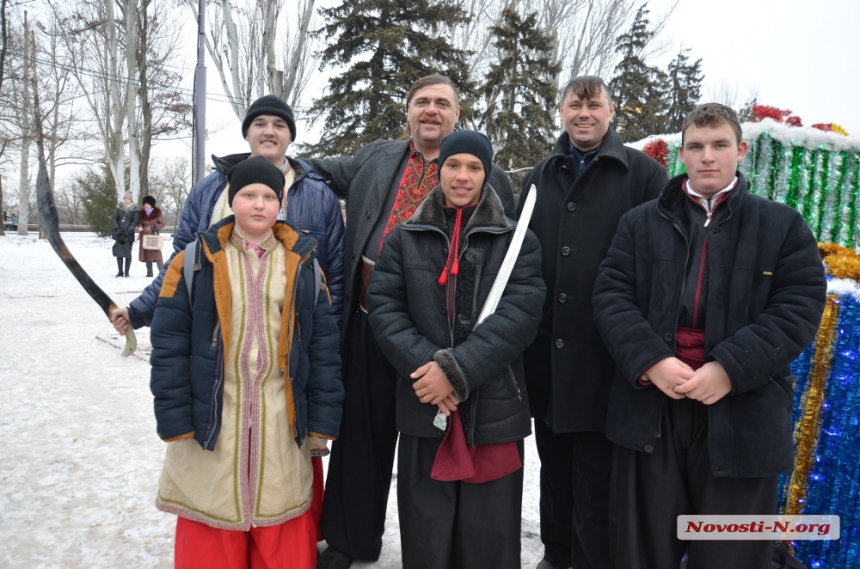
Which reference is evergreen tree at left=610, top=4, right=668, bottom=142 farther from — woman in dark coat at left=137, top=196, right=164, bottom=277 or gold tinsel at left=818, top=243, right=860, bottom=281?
gold tinsel at left=818, top=243, right=860, bottom=281

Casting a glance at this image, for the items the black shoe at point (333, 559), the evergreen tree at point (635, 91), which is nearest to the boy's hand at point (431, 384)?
the black shoe at point (333, 559)

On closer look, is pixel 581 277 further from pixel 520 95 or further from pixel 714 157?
pixel 520 95

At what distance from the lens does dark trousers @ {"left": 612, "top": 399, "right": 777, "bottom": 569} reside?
6.08 feet

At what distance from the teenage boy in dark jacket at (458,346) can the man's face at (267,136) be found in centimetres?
76

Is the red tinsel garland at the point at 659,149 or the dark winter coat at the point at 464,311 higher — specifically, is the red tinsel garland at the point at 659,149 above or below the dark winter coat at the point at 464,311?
above

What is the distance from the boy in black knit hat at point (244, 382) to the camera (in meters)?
2.00

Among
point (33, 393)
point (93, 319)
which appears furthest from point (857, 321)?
point (93, 319)

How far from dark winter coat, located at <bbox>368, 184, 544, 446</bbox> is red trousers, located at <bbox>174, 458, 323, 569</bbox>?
62 cm

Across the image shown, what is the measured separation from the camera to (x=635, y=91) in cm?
2475

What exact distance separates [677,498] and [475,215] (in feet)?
Answer: 4.00

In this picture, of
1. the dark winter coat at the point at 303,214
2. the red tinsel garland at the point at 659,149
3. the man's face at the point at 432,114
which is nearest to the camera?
the dark winter coat at the point at 303,214

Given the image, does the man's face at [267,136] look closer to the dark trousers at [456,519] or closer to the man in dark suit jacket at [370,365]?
the man in dark suit jacket at [370,365]

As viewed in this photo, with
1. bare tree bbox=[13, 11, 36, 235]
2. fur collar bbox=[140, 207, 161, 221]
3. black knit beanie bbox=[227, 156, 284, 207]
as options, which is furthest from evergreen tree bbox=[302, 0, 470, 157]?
black knit beanie bbox=[227, 156, 284, 207]

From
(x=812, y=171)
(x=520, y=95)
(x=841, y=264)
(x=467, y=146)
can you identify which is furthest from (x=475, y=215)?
(x=520, y=95)
